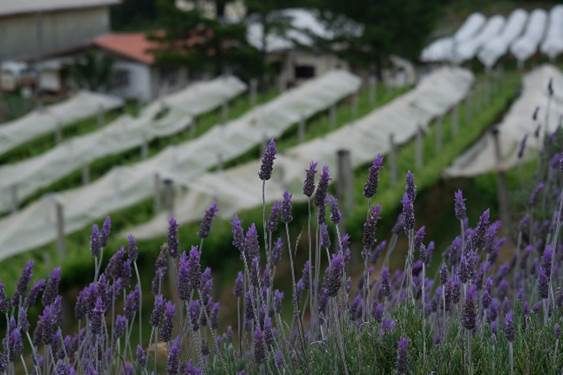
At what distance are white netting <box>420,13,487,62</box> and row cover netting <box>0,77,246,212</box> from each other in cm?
1962

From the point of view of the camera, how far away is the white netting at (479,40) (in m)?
56.5

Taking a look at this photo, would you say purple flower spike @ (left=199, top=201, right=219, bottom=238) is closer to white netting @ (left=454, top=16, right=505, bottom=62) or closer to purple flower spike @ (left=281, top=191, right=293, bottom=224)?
purple flower spike @ (left=281, top=191, right=293, bottom=224)

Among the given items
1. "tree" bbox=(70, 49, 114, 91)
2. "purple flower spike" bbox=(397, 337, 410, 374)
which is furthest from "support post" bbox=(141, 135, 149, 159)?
"purple flower spike" bbox=(397, 337, 410, 374)

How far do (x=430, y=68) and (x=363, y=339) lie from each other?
167 ft

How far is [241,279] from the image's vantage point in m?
6.02

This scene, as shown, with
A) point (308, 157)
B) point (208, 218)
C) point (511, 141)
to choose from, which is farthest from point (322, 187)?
point (308, 157)

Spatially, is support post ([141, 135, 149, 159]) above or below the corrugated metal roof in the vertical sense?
below

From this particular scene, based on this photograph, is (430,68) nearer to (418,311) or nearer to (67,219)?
(67,219)

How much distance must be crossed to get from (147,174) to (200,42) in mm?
19787

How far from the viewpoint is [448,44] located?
58.5 meters

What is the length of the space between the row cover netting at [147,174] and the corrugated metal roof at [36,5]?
16.8m

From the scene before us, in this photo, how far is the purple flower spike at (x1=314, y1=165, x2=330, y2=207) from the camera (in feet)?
16.0

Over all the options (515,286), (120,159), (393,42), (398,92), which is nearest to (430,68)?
(393,42)

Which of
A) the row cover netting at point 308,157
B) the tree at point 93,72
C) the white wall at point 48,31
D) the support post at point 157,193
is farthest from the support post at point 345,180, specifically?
the white wall at point 48,31
